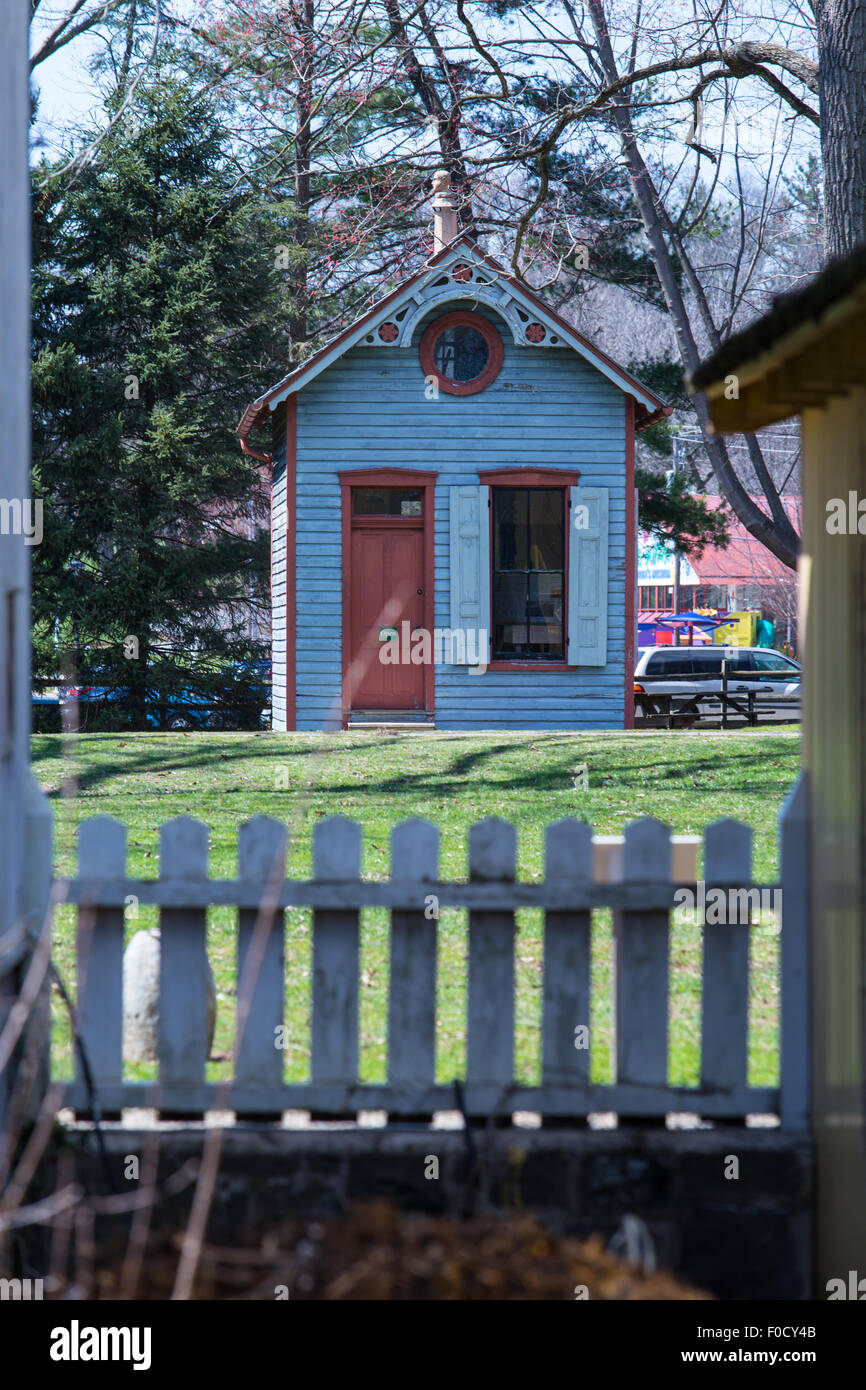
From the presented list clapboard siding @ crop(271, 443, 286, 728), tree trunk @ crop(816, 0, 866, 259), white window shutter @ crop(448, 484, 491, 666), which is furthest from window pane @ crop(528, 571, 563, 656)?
tree trunk @ crop(816, 0, 866, 259)

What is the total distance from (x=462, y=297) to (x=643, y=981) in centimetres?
1334

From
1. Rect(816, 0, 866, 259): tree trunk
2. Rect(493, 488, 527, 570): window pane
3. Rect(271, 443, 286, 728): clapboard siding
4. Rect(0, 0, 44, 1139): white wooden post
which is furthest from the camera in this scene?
Rect(271, 443, 286, 728): clapboard siding

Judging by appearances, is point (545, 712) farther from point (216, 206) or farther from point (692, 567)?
point (692, 567)

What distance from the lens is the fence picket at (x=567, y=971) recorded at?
3.57 meters

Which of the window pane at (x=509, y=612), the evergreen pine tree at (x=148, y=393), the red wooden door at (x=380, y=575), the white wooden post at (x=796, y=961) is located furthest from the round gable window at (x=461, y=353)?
the white wooden post at (x=796, y=961)

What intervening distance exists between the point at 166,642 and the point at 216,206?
26.1 feet

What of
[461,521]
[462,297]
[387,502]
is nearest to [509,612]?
[461,521]

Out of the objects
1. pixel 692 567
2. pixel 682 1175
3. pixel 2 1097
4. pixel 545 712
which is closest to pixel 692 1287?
pixel 682 1175

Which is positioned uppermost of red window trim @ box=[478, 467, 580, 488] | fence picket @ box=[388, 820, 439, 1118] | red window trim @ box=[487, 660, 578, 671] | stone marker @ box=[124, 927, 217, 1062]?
red window trim @ box=[478, 467, 580, 488]

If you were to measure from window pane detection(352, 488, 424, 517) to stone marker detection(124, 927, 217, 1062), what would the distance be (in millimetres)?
12214

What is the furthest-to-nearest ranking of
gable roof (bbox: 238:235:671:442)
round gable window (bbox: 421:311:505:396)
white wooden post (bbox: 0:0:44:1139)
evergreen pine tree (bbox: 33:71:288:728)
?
evergreen pine tree (bbox: 33:71:288:728) < round gable window (bbox: 421:311:505:396) < gable roof (bbox: 238:235:671:442) < white wooden post (bbox: 0:0:44:1139)

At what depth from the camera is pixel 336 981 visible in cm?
361

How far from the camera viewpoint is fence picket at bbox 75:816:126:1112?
357 centimetres

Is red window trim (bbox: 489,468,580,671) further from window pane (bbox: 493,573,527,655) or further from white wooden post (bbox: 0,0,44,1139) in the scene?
white wooden post (bbox: 0,0,44,1139)
